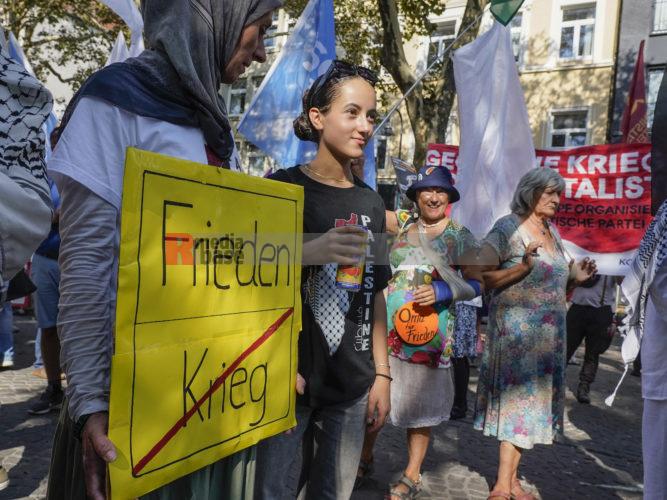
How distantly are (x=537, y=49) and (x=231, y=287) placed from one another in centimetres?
2007

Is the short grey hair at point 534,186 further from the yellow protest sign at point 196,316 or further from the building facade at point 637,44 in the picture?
the building facade at point 637,44

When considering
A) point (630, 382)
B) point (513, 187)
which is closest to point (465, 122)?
point (513, 187)

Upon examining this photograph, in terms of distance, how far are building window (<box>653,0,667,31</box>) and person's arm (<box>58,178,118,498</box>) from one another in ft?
68.1

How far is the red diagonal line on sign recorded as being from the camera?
1.21 meters

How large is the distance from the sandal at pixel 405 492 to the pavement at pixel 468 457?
99 mm

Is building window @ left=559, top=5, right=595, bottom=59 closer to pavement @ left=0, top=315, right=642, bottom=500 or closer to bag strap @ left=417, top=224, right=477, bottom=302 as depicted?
pavement @ left=0, top=315, right=642, bottom=500

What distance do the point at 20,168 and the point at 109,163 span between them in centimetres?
20

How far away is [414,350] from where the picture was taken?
10.8 ft

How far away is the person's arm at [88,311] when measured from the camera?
1.21 meters

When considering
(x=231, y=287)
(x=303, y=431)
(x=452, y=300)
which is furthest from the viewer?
(x=452, y=300)

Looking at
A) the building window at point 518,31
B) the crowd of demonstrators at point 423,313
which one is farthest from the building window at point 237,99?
the crowd of demonstrators at point 423,313

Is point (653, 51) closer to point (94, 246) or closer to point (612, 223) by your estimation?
point (612, 223)

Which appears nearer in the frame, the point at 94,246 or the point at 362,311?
the point at 94,246

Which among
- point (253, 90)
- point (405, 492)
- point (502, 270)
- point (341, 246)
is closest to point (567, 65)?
point (253, 90)
